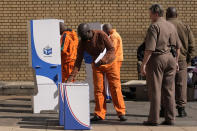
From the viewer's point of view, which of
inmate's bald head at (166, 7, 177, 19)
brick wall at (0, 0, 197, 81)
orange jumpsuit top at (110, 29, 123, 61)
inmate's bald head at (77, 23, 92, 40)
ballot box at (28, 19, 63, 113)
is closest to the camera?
inmate's bald head at (77, 23, 92, 40)

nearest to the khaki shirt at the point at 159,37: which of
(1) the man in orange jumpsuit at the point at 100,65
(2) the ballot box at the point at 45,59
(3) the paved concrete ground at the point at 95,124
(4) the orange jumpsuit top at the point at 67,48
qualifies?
(1) the man in orange jumpsuit at the point at 100,65

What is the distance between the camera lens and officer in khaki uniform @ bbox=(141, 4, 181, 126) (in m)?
7.27

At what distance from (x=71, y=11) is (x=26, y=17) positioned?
4.12ft

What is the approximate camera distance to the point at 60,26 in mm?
9609

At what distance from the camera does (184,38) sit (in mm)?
8594

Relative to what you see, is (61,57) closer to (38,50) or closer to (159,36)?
(38,50)

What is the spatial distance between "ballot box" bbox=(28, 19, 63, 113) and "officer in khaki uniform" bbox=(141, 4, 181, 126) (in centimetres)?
222

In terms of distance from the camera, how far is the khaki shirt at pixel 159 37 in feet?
23.7

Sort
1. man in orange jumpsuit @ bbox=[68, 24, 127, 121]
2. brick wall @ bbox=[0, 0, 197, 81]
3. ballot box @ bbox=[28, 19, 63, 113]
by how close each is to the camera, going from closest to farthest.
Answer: man in orange jumpsuit @ bbox=[68, 24, 127, 121] < ballot box @ bbox=[28, 19, 63, 113] < brick wall @ bbox=[0, 0, 197, 81]

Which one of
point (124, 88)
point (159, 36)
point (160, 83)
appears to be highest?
point (159, 36)

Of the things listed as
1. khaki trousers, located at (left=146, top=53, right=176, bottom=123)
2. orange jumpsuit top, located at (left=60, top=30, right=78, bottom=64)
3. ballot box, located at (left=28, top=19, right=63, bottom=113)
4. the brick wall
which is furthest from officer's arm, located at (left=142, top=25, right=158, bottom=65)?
the brick wall

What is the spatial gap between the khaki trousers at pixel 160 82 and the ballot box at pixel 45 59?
2.28 meters

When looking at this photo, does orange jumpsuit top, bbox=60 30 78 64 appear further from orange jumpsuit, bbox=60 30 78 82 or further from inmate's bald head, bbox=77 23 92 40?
inmate's bald head, bbox=77 23 92 40

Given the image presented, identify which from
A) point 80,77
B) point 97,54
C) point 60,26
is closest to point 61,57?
point 60,26
